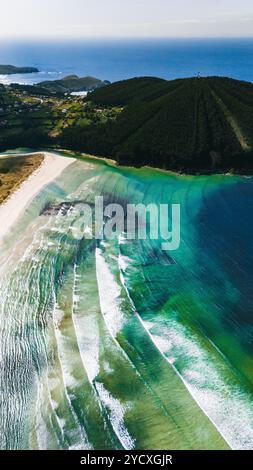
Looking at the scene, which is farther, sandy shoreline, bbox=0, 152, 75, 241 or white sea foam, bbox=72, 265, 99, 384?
sandy shoreline, bbox=0, 152, 75, 241

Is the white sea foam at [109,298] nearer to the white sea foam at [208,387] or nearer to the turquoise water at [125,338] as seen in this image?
the turquoise water at [125,338]

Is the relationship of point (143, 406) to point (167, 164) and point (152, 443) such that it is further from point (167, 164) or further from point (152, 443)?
point (167, 164)

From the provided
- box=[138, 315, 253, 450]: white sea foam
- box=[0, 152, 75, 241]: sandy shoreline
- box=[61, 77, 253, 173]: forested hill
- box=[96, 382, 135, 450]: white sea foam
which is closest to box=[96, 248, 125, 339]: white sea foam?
box=[138, 315, 253, 450]: white sea foam

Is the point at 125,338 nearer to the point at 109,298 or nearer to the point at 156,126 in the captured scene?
the point at 109,298

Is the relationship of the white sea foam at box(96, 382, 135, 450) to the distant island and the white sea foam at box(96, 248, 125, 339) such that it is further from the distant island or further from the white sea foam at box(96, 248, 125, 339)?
the distant island

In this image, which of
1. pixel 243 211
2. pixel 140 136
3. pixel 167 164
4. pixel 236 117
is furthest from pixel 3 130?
pixel 243 211

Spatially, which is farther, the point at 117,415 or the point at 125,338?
the point at 125,338

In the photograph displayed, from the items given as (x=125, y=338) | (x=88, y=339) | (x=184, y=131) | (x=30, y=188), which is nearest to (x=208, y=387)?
Answer: (x=125, y=338)
